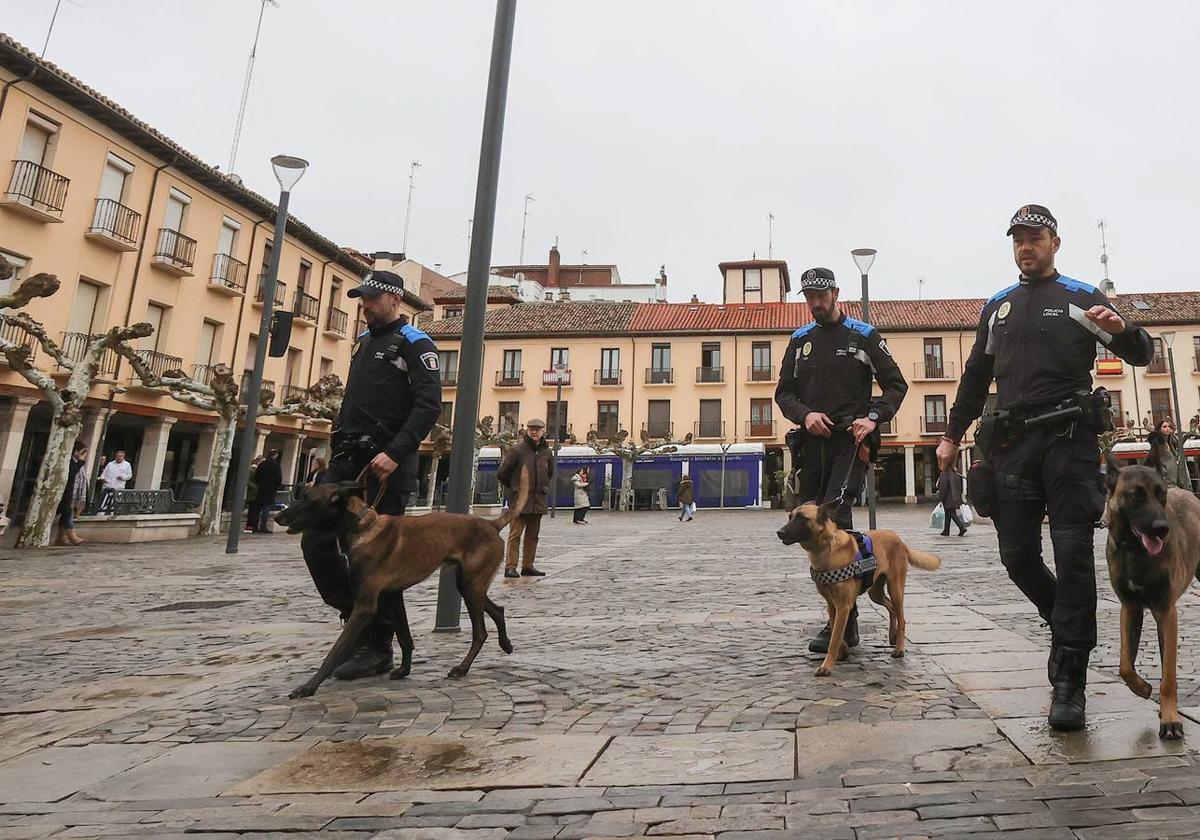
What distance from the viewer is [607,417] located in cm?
4509

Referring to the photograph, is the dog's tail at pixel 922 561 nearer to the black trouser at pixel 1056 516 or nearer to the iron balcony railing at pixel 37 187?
the black trouser at pixel 1056 516

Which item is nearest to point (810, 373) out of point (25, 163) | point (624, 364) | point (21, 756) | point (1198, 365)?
point (21, 756)

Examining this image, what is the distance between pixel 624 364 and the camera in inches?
1783

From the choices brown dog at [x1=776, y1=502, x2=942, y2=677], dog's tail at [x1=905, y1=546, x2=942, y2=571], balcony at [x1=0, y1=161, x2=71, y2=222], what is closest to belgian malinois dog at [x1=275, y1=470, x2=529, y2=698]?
brown dog at [x1=776, y1=502, x2=942, y2=677]

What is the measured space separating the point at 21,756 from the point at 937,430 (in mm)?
44163

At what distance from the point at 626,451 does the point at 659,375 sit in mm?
9040

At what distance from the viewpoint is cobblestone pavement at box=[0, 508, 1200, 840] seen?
215 cm

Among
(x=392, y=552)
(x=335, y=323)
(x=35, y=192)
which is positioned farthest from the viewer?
(x=335, y=323)

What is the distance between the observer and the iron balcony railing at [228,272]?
2584 centimetres

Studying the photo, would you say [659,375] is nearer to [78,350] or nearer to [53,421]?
[78,350]

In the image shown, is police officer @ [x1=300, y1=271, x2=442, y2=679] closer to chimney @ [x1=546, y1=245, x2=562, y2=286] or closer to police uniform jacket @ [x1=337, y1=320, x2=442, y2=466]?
police uniform jacket @ [x1=337, y1=320, x2=442, y2=466]

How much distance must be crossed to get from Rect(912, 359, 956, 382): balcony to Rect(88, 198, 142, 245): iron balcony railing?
124ft

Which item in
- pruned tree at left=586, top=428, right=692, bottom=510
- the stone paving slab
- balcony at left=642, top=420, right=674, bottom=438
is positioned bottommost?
the stone paving slab

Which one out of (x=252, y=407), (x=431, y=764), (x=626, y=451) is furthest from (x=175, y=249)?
(x=431, y=764)
